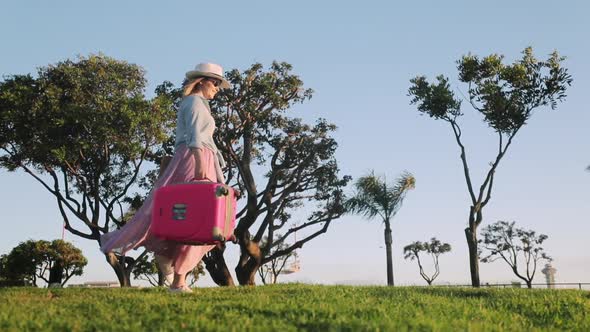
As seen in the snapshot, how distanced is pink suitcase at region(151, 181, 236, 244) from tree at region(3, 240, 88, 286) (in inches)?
1063

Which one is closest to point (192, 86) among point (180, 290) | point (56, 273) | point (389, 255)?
point (180, 290)

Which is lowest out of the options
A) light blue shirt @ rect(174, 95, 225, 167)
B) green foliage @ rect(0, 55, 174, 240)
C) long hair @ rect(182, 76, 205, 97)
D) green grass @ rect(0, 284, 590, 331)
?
green grass @ rect(0, 284, 590, 331)

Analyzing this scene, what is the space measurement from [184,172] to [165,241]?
1119mm

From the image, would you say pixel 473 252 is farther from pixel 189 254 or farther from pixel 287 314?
pixel 287 314

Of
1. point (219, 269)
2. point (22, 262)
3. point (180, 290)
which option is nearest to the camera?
point (180, 290)

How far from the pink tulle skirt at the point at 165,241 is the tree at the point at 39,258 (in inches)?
1029

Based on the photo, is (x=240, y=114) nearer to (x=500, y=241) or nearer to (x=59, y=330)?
(x=59, y=330)

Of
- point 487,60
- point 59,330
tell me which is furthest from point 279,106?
point 59,330

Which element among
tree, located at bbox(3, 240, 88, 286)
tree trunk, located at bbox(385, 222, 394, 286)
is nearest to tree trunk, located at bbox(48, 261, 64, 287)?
tree, located at bbox(3, 240, 88, 286)

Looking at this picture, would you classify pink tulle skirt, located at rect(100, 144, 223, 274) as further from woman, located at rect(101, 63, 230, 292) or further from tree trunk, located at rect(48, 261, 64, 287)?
tree trunk, located at rect(48, 261, 64, 287)

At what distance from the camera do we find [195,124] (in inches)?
368

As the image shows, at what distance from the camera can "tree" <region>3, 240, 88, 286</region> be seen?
3372 cm

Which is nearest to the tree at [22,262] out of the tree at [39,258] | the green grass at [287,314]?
the tree at [39,258]

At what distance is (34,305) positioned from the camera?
843 cm
